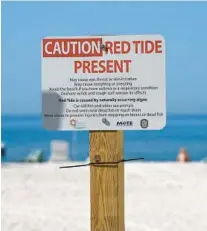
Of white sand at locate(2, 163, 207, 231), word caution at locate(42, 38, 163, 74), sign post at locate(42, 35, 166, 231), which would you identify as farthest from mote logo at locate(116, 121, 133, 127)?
white sand at locate(2, 163, 207, 231)

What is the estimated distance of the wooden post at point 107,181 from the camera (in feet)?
9.32

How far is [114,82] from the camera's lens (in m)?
2.76

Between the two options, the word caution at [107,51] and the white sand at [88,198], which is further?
the white sand at [88,198]

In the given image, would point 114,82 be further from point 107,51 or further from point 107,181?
point 107,181

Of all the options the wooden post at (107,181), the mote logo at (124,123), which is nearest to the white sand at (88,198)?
the wooden post at (107,181)

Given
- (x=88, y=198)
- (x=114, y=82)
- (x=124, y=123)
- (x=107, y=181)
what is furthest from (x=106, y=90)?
(x=88, y=198)

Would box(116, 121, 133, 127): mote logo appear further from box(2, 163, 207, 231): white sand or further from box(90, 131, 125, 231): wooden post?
box(2, 163, 207, 231): white sand

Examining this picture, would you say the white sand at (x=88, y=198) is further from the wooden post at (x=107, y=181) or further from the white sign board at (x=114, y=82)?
the white sign board at (x=114, y=82)

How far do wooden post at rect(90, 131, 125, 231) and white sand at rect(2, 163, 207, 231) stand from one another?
245 centimetres

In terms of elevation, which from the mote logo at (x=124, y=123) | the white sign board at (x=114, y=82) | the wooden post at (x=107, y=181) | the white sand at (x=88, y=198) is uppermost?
the white sign board at (x=114, y=82)

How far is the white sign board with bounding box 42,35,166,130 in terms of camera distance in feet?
9.05

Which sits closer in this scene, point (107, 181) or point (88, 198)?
point (107, 181)

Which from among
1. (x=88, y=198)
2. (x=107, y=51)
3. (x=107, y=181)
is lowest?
(x=88, y=198)

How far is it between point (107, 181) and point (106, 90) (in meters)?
0.41
